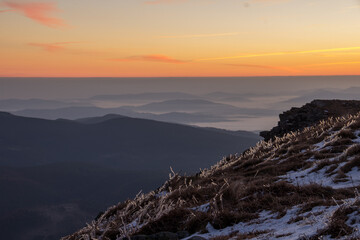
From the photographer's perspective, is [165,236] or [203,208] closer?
[165,236]

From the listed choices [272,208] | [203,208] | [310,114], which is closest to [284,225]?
[272,208]

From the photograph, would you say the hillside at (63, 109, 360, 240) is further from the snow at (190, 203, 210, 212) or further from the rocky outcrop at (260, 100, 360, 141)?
the rocky outcrop at (260, 100, 360, 141)

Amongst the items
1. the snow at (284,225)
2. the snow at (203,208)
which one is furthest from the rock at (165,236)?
the snow at (203,208)

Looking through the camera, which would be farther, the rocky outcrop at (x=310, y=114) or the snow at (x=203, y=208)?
the rocky outcrop at (x=310, y=114)

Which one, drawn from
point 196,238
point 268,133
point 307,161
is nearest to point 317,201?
point 196,238

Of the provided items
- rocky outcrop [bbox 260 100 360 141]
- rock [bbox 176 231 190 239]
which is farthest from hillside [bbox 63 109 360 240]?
rocky outcrop [bbox 260 100 360 141]

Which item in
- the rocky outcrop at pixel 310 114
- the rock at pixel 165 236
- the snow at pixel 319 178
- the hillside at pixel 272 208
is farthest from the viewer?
the rocky outcrop at pixel 310 114

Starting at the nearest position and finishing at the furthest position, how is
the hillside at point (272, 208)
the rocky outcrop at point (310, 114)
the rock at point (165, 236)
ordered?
1. the hillside at point (272, 208)
2. the rock at point (165, 236)
3. the rocky outcrop at point (310, 114)

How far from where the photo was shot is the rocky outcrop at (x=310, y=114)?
27062 mm

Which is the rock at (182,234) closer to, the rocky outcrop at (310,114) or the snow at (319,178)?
the snow at (319,178)

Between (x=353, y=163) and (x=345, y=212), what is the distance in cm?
486

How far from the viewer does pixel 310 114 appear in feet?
91.6

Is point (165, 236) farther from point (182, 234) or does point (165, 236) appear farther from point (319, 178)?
point (319, 178)

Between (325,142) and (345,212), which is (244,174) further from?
(345,212)
